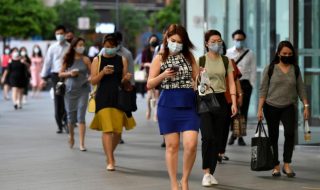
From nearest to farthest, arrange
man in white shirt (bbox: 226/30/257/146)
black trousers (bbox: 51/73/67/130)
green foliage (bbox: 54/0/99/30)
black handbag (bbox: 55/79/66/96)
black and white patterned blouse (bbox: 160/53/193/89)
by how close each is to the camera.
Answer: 1. black and white patterned blouse (bbox: 160/53/193/89)
2. black handbag (bbox: 55/79/66/96)
3. man in white shirt (bbox: 226/30/257/146)
4. black trousers (bbox: 51/73/67/130)
5. green foliage (bbox: 54/0/99/30)

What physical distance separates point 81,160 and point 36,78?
19.6 meters

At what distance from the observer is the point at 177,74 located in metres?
8.80

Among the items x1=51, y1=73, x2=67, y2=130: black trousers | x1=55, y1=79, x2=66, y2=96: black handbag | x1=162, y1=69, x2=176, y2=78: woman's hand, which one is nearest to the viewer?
x1=162, y1=69, x2=176, y2=78: woman's hand

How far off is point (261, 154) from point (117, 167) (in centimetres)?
213

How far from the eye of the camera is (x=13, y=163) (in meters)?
12.0

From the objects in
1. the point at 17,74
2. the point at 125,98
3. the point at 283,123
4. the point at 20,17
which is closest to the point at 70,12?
the point at 20,17

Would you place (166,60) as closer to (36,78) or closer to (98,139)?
(98,139)

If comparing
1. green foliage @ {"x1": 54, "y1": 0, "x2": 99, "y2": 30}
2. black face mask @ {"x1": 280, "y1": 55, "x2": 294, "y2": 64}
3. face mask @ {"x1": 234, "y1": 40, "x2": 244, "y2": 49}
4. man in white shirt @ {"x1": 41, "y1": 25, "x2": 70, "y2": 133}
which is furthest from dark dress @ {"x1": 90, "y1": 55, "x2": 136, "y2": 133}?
green foliage @ {"x1": 54, "y1": 0, "x2": 99, "y2": 30}

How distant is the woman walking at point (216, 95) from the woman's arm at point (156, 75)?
124 cm

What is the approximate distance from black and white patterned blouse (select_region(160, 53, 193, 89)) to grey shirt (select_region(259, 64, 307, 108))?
1.99 m

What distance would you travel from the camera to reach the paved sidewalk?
985 cm

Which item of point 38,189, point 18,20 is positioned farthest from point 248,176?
point 18,20

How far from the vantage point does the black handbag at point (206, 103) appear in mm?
8867

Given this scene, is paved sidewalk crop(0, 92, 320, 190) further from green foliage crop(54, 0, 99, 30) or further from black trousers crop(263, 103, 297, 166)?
green foliage crop(54, 0, 99, 30)
